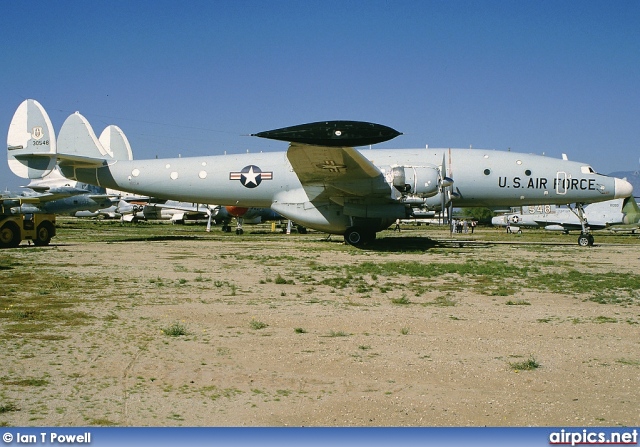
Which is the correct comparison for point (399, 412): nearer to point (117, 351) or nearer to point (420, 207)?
point (117, 351)

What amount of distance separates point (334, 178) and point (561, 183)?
1017 cm

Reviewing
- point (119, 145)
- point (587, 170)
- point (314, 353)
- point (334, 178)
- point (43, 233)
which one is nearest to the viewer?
point (314, 353)

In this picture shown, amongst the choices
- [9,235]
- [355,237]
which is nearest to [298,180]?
[355,237]

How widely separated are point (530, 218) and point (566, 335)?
50.9m

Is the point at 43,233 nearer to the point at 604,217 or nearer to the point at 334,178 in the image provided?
the point at 334,178

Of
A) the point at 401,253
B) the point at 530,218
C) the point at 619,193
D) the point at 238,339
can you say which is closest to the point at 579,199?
the point at 619,193

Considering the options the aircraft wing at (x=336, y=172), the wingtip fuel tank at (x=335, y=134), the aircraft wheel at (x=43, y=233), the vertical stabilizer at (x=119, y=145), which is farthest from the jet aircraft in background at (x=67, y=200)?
the wingtip fuel tank at (x=335, y=134)

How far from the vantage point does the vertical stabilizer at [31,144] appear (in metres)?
24.5

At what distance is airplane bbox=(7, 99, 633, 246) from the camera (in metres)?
21.7

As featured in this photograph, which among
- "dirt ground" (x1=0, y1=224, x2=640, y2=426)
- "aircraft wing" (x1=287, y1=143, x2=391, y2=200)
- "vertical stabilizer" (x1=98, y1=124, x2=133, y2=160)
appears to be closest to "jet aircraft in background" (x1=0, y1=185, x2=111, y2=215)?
"vertical stabilizer" (x1=98, y1=124, x2=133, y2=160)

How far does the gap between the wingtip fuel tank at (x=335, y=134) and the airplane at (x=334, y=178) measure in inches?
58.5

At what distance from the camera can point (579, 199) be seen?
2511 cm

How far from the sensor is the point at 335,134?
18219 mm

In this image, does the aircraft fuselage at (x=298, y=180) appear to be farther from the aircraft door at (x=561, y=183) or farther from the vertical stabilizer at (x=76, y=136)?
the vertical stabilizer at (x=76, y=136)
